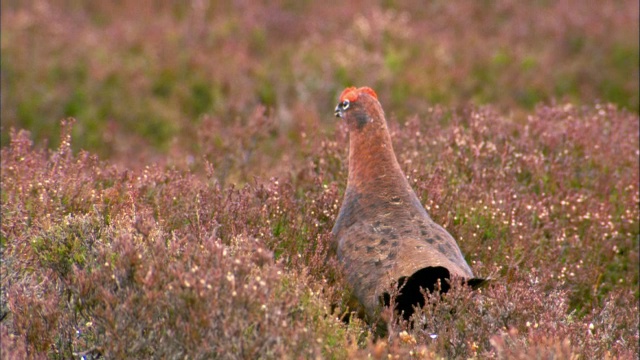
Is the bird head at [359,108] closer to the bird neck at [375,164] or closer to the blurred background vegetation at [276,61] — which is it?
the bird neck at [375,164]

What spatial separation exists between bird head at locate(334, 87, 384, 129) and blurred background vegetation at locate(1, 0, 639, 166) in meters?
5.76

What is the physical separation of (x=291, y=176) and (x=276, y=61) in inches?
279

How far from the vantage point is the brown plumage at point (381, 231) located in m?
4.39

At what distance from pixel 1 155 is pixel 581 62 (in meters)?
10.2

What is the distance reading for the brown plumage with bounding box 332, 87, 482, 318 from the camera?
439 centimetres

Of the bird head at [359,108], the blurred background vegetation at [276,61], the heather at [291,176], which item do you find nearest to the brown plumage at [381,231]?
the bird head at [359,108]

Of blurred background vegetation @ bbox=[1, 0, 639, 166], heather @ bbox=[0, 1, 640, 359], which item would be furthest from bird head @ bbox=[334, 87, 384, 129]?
blurred background vegetation @ bbox=[1, 0, 639, 166]

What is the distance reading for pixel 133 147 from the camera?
38.3ft

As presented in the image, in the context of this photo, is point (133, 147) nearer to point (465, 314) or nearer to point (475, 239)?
point (475, 239)

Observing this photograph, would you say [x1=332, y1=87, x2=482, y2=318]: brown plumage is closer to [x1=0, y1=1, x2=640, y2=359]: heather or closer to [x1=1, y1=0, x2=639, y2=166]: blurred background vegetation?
[x1=0, y1=1, x2=640, y2=359]: heather

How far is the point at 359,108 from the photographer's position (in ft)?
18.0

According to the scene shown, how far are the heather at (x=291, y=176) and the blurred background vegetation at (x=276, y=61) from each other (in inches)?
1.7

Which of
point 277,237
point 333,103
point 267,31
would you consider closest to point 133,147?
point 333,103

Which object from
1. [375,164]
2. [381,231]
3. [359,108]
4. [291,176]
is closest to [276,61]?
[291,176]
